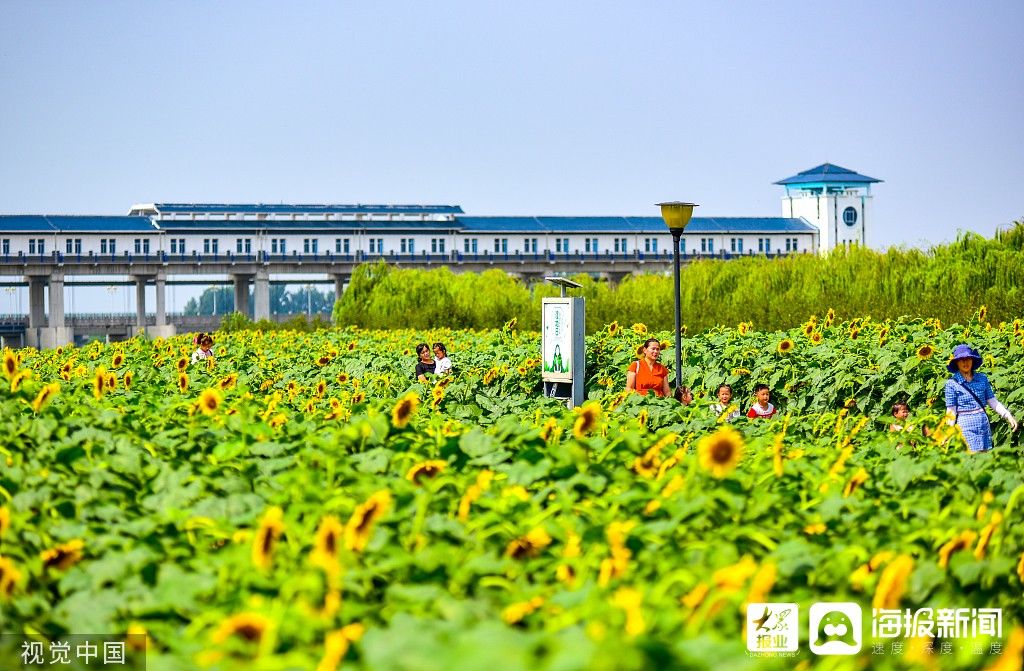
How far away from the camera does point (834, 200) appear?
9812 cm

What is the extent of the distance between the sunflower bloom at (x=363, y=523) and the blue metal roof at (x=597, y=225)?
80.4 meters

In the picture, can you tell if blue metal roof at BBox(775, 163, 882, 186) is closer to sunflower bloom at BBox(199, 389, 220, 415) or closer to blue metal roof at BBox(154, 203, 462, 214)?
blue metal roof at BBox(154, 203, 462, 214)

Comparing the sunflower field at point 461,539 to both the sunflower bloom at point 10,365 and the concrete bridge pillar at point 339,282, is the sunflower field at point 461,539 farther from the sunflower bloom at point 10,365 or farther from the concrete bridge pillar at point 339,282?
the concrete bridge pillar at point 339,282

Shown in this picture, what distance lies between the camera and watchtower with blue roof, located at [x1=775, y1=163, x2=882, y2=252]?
3863 inches

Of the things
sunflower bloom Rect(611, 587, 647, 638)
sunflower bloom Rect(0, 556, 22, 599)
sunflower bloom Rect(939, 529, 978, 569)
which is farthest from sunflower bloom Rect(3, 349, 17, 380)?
sunflower bloom Rect(939, 529, 978, 569)

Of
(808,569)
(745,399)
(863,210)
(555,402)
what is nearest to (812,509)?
(808,569)

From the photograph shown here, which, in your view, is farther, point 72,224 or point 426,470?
point 72,224

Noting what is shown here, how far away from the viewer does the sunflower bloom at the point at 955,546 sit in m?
3.70

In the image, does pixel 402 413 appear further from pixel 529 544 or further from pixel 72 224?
pixel 72 224

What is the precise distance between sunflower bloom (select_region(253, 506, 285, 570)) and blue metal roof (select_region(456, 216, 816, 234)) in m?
80.5

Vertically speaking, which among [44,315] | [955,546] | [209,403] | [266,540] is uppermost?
[44,315]

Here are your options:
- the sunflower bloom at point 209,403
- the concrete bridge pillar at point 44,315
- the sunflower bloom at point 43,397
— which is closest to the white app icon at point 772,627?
the sunflower bloom at point 209,403

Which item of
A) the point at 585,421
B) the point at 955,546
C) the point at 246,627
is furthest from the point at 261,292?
the point at 246,627

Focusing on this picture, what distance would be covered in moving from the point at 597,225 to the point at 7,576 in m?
82.7
